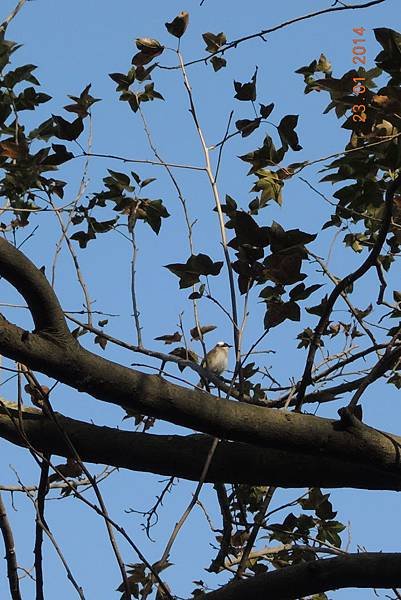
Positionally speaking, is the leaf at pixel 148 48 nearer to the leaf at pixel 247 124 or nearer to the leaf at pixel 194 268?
the leaf at pixel 247 124

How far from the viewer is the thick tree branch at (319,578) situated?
214 cm

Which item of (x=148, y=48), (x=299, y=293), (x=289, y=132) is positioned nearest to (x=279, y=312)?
(x=299, y=293)

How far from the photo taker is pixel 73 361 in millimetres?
2082

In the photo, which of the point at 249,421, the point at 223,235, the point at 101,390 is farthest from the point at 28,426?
the point at 223,235

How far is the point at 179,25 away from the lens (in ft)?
10.8

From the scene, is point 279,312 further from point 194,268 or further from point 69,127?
point 69,127

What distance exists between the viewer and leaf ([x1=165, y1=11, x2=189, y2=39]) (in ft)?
10.8

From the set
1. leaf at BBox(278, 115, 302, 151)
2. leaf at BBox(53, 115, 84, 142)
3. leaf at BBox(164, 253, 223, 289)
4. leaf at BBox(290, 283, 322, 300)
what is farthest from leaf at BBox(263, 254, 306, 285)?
leaf at BBox(53, 115, 84, 142)

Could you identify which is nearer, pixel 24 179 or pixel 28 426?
pixel 28 426

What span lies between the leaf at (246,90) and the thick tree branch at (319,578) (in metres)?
1.67

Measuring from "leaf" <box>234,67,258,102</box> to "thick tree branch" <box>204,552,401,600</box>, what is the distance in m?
Answer: 1.67

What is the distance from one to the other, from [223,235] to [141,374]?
0.80 meters

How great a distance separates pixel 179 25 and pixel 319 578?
2.03m

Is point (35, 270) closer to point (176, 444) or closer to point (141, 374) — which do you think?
point (141, 374)
